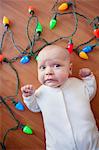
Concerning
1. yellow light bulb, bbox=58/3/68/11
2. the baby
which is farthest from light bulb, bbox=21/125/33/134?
yellow light bulb, bbox=58/3/68/11

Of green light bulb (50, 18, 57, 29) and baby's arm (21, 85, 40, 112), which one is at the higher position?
green light bulb (50, 18, 57, 29)

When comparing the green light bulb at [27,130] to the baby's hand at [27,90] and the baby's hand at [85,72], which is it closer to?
the baby's hand at [27,90]

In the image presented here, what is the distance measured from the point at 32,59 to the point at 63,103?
0.95 feet

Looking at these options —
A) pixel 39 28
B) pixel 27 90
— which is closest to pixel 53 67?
pixel 27 90

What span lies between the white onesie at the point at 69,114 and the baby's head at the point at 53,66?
44 mm

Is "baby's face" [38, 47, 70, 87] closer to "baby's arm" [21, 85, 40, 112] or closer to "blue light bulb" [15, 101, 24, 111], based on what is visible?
"baby's arm" [21, 85, 40, 112]

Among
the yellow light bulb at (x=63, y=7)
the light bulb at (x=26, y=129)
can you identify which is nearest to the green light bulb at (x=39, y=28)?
the yellow light bulb at (x=63, y=7)

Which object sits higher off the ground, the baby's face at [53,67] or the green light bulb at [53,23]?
the green light bulb at [53,23]

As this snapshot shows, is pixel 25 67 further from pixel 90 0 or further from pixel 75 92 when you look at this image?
pixel 90 0

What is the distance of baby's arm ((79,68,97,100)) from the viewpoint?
3.57 feet

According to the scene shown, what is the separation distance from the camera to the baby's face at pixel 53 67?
40.8 inches

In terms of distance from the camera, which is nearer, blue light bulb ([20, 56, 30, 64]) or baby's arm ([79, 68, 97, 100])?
baby's arm ([79, 68, 97, 100])

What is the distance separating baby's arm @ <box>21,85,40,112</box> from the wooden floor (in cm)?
7

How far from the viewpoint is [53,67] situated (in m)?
1.04
